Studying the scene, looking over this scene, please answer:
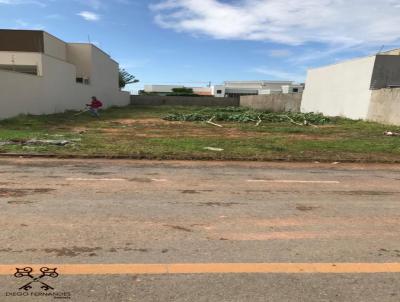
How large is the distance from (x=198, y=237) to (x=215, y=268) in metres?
0.95

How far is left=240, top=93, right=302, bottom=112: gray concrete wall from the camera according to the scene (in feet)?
132

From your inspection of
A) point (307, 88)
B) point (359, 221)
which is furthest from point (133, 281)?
point (307, 88)

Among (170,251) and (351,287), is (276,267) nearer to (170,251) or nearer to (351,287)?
(351,287)

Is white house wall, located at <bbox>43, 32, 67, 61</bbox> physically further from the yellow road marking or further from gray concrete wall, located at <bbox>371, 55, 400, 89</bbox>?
the yellow road marking

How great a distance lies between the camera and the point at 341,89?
30.5 meters

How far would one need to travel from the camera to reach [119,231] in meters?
5.21

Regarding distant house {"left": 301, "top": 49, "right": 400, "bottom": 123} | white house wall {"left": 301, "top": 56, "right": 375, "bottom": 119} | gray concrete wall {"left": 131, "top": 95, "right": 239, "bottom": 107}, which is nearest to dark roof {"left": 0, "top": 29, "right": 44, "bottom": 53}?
white house wall {"left": 301, "top": 56, "right": 375, "bottom": 119}

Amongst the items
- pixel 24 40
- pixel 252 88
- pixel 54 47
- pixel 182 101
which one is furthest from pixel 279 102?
pixel 252 88

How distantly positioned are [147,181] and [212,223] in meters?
3.12

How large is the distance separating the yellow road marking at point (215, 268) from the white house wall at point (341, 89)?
23.9 meters

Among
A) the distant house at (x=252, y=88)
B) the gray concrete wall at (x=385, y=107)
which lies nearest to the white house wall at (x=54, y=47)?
the gray concrete wall at (x=385, y=107)

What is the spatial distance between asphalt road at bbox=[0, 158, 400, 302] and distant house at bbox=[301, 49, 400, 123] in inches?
674

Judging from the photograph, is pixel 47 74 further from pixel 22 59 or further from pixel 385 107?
pixel 385 107

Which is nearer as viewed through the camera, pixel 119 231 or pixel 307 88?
pixel 119 231
